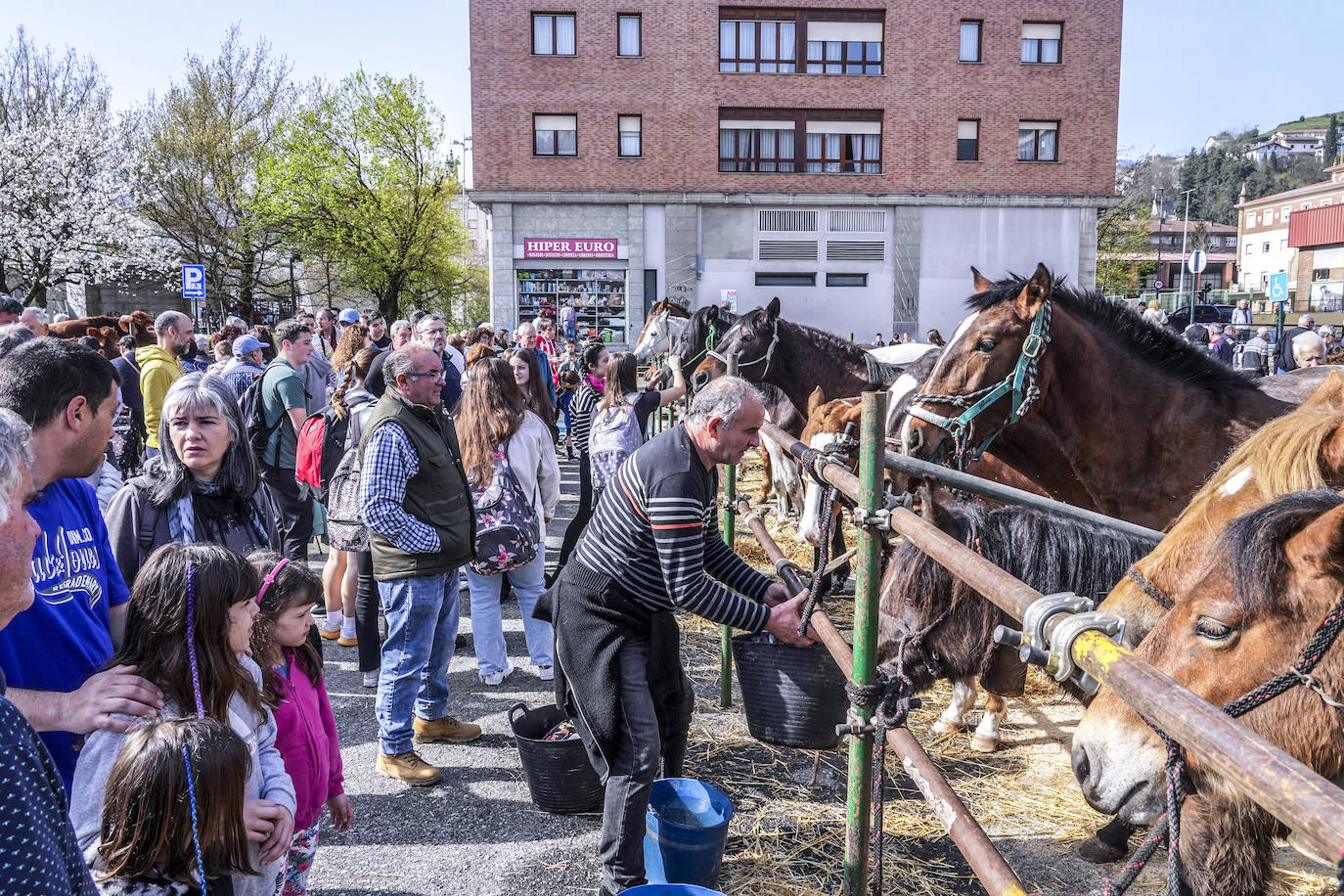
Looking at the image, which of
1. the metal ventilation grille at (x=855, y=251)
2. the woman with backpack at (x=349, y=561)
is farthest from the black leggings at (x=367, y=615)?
the metal ventilation grille at (x=855, y=251)

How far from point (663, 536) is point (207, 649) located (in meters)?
1.46

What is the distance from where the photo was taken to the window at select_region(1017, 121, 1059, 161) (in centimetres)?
3017

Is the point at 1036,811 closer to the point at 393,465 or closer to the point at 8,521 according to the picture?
the point at 393,465

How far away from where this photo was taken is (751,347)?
333 inches

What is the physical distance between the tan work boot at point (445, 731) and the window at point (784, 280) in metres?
26.2

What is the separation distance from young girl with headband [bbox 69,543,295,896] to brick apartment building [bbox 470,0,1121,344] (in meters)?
26.7

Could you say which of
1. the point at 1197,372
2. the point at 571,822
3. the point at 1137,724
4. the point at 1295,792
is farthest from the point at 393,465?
the point at 1197,372

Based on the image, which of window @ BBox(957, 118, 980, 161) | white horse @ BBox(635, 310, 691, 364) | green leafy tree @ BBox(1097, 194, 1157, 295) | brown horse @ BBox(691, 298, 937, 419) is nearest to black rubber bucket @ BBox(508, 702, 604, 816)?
brown horse @ BBox(691, 298, 937, 419)

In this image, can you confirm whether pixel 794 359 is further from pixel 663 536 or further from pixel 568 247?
pixel 568 247

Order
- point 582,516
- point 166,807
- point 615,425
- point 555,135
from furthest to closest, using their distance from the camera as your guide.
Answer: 1. point 555,135
2. point 582,516
3. point 615,425
4. point 166,807

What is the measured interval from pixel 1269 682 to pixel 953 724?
3.28m

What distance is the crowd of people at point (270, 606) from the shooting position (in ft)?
6.52

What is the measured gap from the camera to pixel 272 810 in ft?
7.63

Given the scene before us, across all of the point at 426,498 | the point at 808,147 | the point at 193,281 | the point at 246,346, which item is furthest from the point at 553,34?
the point at 426,498
